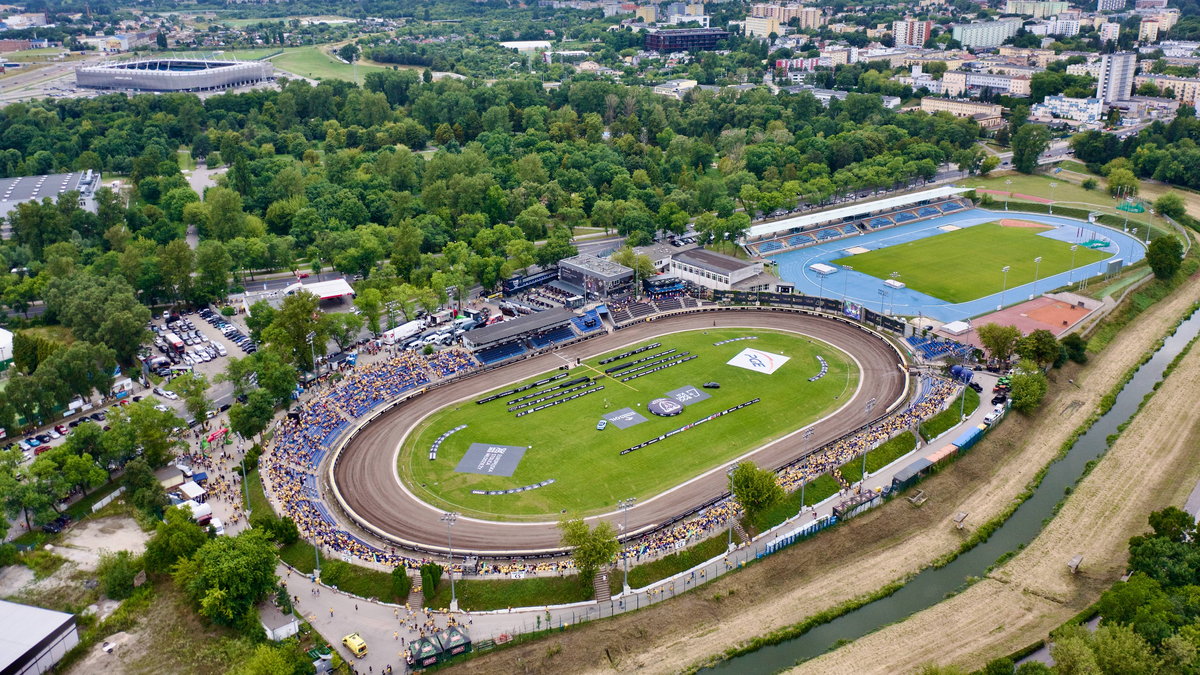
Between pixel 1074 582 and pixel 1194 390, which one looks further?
pixel 1194 390

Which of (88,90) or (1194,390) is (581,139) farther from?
(88,90)

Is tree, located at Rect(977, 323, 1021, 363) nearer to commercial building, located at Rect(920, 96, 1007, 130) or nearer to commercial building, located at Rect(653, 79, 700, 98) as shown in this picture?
commercial building, located at Rect(920, 96, 1007, 130)

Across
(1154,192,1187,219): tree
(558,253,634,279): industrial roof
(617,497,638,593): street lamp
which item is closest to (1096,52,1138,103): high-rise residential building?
(1154,192,1187,219): tree

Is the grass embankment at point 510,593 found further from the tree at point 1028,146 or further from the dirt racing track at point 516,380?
the tree at point 1028,146

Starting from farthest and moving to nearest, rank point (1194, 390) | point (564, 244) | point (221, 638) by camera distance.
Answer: point (564, 244) → point (1194, 390) → point (221, 638)

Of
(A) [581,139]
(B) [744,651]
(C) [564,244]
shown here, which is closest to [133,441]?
(B) [744,651]

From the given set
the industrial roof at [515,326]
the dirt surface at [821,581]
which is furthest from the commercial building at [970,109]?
the dirt surface at [821,581]

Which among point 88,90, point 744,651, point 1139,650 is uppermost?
point 88,90
